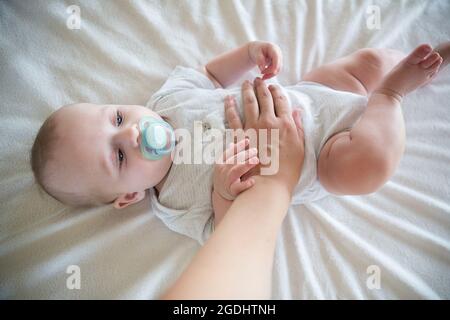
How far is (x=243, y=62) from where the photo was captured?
96cm

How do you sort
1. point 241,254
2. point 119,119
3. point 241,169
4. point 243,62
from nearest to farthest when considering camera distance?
point 241,254 < point 241,169 < point 119,119 < point 243,62

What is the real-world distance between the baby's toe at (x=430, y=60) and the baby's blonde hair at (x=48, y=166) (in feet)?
2.69

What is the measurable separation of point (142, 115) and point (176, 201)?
230 millimetres

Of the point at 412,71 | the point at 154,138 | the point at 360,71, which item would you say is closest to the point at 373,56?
the point at 360,71

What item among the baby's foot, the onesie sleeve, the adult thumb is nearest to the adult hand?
the adult thumb

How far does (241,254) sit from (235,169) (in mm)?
209

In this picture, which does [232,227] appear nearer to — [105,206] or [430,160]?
[105,206]

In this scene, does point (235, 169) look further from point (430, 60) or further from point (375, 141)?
point (430, 60)

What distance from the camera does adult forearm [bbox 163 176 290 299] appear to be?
520 millimetres

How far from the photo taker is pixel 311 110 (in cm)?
87

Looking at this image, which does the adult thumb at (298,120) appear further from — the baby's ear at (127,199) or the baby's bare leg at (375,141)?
the baby's ear at (127,199)

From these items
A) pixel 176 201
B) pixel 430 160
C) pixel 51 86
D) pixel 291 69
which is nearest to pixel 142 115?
pixel 176 201

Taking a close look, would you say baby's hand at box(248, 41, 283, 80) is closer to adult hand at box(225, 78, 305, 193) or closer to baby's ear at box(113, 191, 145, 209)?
adult hand at box(225, 78, 305, 193)
